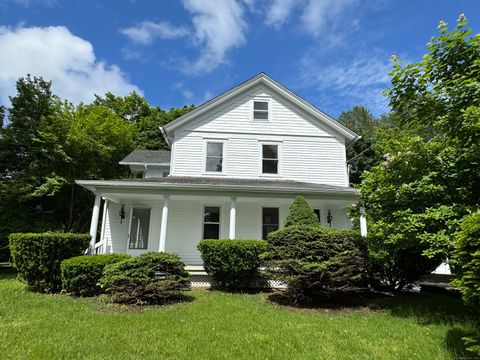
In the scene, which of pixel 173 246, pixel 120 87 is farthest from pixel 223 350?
pixel 120 87

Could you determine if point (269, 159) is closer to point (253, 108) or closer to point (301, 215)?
point (253, 108)

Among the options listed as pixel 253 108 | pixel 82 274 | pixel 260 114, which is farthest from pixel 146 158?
pixel 82 274

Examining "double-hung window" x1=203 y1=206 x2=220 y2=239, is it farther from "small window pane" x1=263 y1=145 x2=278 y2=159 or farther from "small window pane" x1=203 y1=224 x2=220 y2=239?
"small window pane" x1=263 y1=145 x2=278 y2=159

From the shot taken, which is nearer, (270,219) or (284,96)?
(270,219)

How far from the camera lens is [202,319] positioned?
Answer: 19.9 ft

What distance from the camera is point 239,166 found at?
13.4 m

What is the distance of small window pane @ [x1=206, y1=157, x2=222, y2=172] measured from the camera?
1344 centimetres

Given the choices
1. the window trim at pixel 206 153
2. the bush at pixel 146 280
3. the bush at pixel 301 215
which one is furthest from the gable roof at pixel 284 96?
the bush at pixel 146 280

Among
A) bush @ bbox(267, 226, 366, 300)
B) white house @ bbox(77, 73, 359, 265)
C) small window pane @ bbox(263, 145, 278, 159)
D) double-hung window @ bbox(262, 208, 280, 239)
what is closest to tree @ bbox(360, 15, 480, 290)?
bush @ bbox(267, 226, 366, 300)

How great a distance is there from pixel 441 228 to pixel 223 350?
15.3ft

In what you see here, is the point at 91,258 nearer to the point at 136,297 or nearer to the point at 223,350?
the point at 136,297

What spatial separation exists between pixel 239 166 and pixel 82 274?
7.39 m

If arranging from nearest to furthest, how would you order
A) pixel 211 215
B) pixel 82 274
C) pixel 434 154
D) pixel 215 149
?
pixel 434 154 → pixel 82 274 → pixel 211 215 → pixel 215 149

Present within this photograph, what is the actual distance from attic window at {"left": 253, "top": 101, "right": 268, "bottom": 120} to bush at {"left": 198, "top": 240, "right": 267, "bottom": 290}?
6.71m
